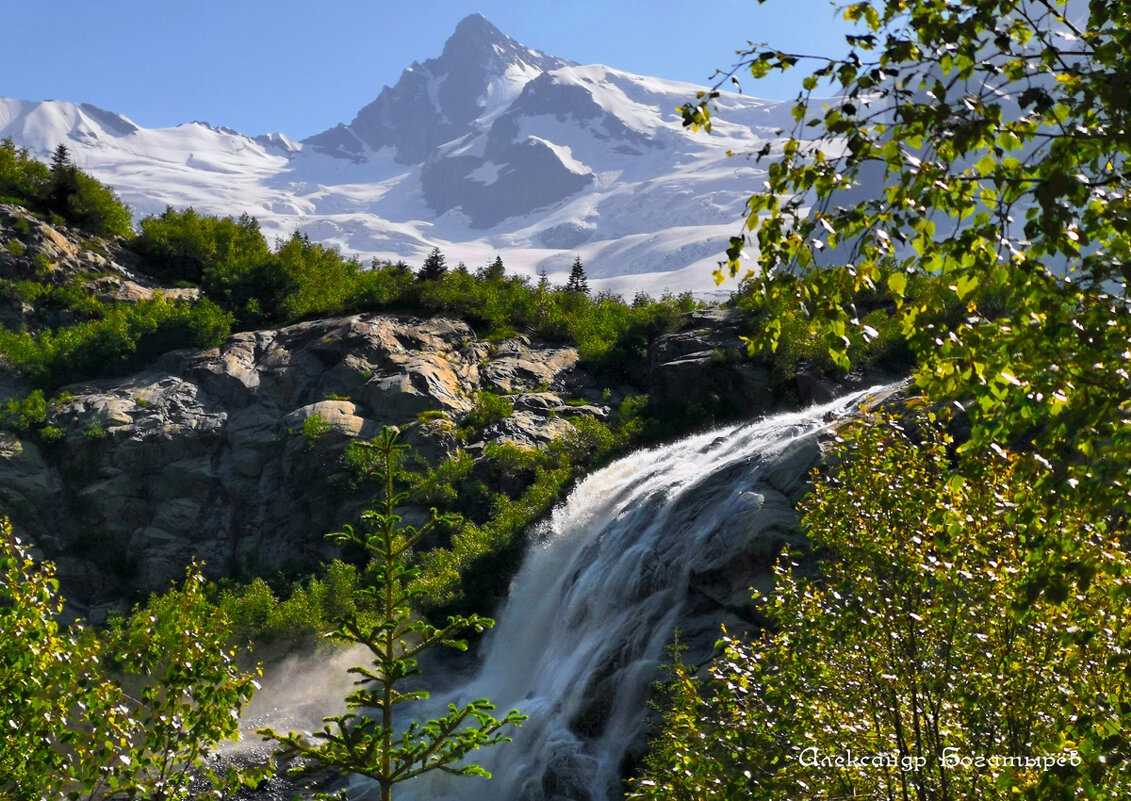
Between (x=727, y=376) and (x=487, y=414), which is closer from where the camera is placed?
(x=727, y=376)

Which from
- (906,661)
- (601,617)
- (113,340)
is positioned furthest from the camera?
(113,340)

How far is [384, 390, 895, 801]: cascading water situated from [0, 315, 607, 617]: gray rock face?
9783 millimetres

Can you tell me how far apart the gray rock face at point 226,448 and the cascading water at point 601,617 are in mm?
9783

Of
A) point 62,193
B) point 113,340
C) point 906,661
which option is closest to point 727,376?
point 113,340

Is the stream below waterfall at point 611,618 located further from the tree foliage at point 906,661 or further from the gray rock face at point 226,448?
the gray rock face at point 226,448

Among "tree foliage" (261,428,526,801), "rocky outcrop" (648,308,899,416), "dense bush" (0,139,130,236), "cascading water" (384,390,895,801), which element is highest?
"dense bush" (0,139,130,236)

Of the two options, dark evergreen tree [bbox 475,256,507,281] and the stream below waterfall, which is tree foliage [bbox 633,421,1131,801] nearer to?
the stream below waterfall

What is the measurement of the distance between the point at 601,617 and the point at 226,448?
23.1 metres

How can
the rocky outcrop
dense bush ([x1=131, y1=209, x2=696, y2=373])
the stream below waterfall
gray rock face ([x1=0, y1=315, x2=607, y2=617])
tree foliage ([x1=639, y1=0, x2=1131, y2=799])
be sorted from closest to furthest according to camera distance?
tree foliage ([x1=639, y1=0, x2=1131, y2=799]) → the stream below waterfall → the rocky outcrop → gray rock face ([x1=0, y1=315, x2=607, y2=617]) → dense bush ([x1=131, y1=209, x2=696, y2=373])

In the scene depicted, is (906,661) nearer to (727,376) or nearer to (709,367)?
(727,376)

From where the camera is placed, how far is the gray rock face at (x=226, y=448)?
1401 inches

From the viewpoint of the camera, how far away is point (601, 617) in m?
20.9

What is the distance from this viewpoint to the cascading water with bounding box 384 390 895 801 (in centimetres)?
1741

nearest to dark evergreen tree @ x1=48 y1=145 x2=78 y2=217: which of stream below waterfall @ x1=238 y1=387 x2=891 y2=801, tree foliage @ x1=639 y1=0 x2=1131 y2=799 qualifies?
stream below waterfall @ x1=238 y1=387 x2=891 y2=801
